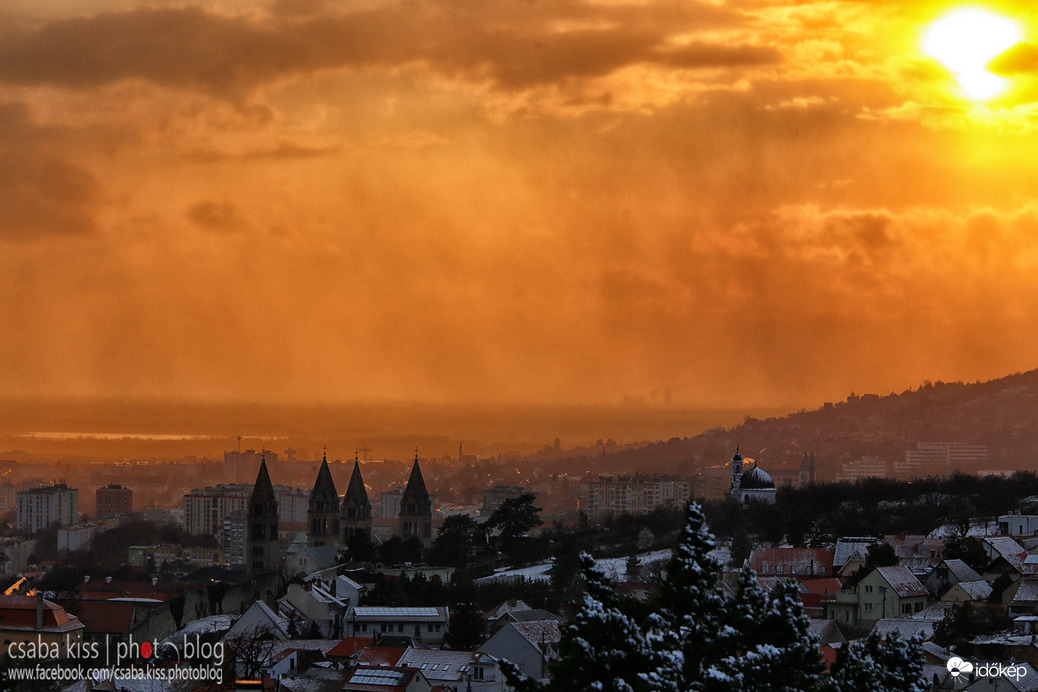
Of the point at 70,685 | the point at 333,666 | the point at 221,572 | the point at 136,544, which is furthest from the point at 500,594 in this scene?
the point at 136,544

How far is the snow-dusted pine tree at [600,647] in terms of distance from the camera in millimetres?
14242

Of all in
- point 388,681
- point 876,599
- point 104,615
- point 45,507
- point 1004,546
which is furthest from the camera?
point 45,507

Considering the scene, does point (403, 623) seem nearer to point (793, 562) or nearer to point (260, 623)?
point (260, 623)

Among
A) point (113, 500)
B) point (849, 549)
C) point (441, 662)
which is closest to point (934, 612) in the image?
point (849, 549)

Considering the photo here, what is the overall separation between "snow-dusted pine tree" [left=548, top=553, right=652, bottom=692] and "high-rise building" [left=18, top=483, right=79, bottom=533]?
147623mm

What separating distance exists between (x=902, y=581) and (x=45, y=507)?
12905cm

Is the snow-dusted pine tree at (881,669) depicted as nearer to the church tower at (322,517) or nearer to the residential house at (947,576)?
the residential house at (947,576)

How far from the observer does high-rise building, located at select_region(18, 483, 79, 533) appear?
156 m

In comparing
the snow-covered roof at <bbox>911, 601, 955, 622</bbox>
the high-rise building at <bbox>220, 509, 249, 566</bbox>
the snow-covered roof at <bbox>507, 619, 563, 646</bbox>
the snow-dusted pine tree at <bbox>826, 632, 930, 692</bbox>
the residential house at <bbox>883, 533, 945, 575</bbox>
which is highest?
the snow-dusted pine tree at <bbox>826, 632, 930, 692</bbox>

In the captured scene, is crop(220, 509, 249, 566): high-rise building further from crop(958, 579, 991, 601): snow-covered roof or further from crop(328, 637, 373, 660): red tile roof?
crop(958, 579, 991, 601): snow-covered roof

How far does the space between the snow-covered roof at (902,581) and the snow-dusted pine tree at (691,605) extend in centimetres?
2756

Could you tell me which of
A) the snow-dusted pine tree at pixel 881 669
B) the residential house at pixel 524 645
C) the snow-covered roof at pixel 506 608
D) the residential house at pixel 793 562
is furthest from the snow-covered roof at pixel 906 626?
the snow-dusted pine tree at pixel 881 669

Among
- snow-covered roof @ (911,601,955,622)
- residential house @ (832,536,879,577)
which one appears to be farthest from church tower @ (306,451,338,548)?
snow-covered roof @ (911,601,955,622)

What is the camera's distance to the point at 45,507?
15600cm
